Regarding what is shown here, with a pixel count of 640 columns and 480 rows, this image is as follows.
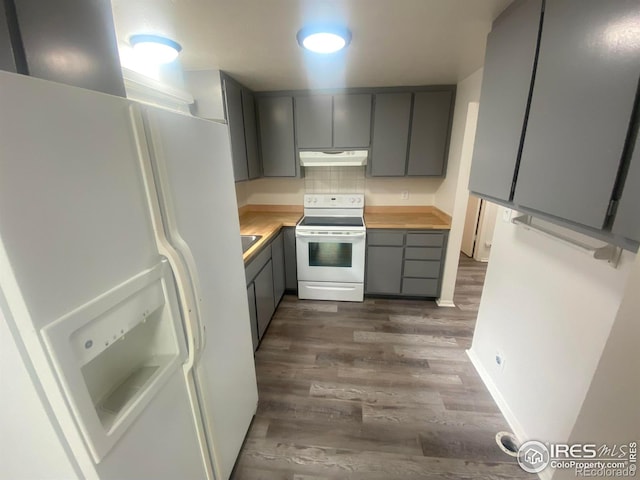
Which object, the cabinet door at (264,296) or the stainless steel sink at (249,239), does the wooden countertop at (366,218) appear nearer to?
the stainless steel sink at (249,239)

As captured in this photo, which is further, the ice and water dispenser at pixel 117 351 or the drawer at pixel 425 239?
the drawer at pixel 425 239

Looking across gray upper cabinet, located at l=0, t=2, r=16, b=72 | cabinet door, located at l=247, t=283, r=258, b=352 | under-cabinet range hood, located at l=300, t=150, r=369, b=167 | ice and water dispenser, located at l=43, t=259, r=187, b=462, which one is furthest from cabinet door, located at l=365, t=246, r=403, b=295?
gray upper cabinet, located at l=0, t=2, r=16, b=72

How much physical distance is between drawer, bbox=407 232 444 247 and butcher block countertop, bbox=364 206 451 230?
79 mm

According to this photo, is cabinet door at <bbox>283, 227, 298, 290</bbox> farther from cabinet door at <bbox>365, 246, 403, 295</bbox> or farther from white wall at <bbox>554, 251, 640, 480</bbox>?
white wall at <bbox>554, 251, 640, 480</bbox>

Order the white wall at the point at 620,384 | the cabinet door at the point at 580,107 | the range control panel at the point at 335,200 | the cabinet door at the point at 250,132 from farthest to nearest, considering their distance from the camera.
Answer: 1. the range control panel at the point at 335,200
2. the cabinet door at the point at 250,132
3. the cabinet door at the point at 580,107
4. the white wall at the point at 620,384

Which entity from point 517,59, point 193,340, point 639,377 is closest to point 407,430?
point 639,377

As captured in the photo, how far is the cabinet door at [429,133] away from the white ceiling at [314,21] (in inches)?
12.7

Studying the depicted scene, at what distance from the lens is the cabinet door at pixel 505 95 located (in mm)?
1146

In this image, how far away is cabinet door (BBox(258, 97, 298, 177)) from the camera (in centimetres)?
278

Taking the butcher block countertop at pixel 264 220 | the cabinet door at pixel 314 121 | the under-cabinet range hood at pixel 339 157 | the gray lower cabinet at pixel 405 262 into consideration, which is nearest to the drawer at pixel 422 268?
the gray lower cabinet at pixel 405 262

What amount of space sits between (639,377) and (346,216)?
2.69 meters

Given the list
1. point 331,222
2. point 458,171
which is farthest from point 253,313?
point 458,171

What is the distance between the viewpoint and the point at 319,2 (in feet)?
4.02
